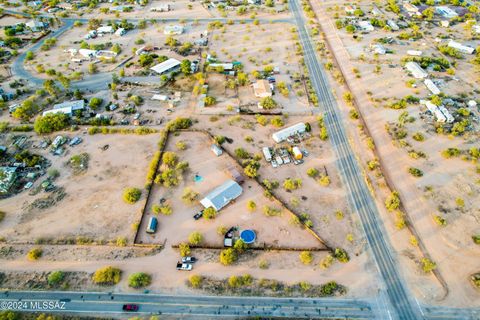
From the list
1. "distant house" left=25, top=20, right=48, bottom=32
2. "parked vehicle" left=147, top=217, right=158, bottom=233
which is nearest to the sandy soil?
"parked vehicle" left=147, top=217, right=158, bottom=233

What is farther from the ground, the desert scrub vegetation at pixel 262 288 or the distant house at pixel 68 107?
the distant house at pixel 68 107

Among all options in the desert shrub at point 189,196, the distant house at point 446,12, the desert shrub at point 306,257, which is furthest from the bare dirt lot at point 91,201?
the distant house at point 446,12

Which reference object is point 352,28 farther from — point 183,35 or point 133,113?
point 133,113

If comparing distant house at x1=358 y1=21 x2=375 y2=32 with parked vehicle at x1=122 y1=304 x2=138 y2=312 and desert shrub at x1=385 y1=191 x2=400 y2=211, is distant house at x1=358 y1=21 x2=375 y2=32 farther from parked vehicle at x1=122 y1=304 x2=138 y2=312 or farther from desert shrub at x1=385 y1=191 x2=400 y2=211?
parked vehicle at x1=122 y1=304 x2=138 y2=312

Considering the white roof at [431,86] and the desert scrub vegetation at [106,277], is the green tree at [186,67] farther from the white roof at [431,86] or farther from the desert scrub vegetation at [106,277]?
the white roof at [431,86]

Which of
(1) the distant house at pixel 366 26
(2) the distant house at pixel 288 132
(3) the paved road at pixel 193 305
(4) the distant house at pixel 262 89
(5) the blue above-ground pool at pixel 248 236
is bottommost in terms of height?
(3) the paved road at pixel 193 305
